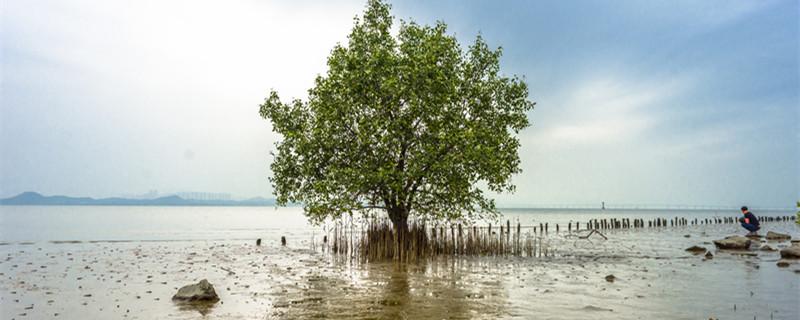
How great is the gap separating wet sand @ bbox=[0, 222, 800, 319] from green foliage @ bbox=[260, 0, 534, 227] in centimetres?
367

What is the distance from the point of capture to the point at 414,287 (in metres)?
16.5

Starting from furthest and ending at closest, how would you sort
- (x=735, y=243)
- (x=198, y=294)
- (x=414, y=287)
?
(x=735, y=243) < (x=414, y=287) < (x=198, y=294)

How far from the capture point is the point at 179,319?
12.0 meters

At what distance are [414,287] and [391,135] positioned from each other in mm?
9634

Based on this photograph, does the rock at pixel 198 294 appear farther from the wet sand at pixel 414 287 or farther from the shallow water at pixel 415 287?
the shallow water at pixel 415 287

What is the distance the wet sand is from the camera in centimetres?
1277

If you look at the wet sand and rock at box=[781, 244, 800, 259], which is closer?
the wet sand

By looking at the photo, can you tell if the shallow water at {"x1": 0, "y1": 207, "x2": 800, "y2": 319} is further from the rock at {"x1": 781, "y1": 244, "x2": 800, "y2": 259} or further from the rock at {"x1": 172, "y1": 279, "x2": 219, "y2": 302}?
the rock at {"x1": 781, "y1": 244, "x2": 800, "y2": 259}

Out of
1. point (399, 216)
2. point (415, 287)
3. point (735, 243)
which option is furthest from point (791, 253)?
point (415, 287)

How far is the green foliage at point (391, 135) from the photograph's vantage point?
Result: 2419cm

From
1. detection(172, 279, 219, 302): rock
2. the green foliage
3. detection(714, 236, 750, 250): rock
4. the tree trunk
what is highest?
the green foliage

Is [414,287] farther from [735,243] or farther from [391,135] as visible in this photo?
[735,243]

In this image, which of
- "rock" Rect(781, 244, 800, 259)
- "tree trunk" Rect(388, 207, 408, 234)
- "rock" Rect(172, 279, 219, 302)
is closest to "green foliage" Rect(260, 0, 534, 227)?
"tree trunk" Rect(388, 207, 408, 234)

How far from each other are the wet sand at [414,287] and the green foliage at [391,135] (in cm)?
367
